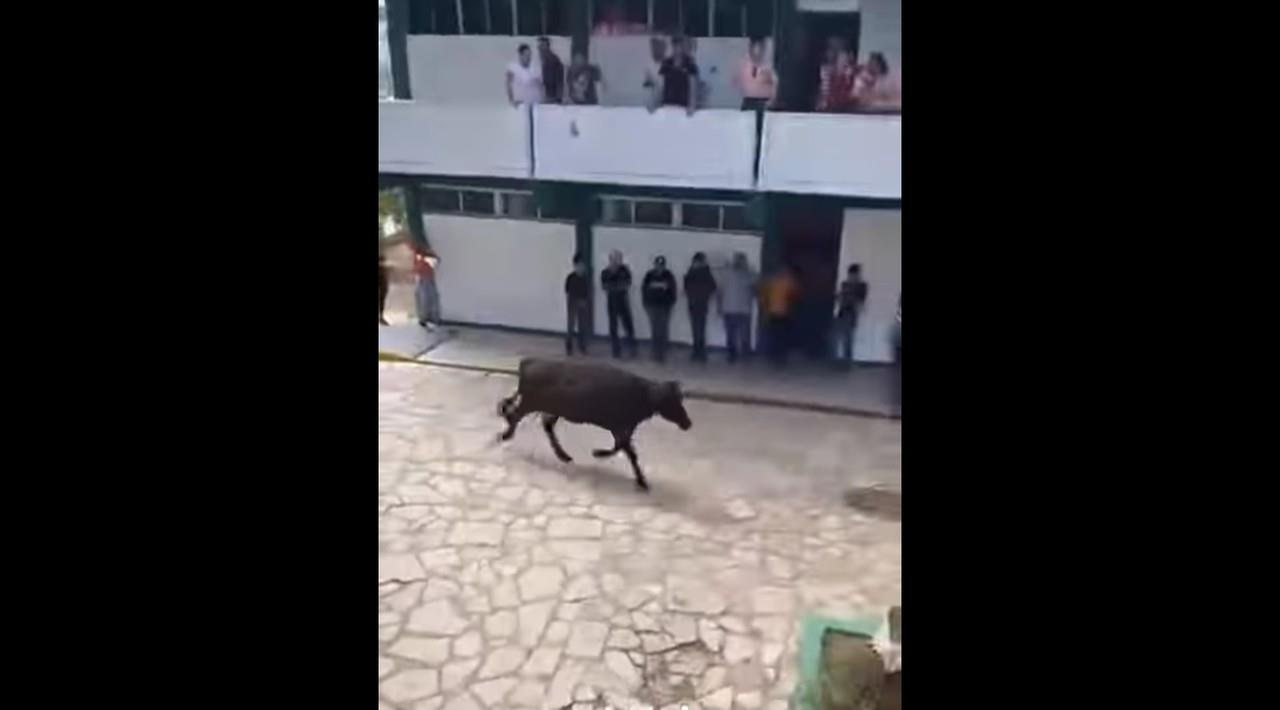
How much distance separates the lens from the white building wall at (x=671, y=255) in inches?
58.8

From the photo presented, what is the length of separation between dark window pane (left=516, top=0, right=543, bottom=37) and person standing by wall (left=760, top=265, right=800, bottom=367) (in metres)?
0.49

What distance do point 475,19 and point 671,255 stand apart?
0.44 meters

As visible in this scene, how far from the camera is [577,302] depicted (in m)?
1.55

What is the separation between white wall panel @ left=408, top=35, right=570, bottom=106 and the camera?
1499 mm

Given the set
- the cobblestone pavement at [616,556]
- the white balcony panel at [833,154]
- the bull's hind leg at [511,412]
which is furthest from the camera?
the bull's hind leg at [511,412]

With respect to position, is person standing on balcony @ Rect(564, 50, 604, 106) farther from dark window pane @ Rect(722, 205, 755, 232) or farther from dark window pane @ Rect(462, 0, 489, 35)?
dark window pane @ Rect(722, 205, 755, 232)

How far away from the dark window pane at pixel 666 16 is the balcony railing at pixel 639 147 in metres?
0.11

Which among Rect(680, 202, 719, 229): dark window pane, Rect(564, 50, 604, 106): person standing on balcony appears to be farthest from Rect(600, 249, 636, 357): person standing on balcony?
Rect(564, 50, 604, 106): person standing on balcony

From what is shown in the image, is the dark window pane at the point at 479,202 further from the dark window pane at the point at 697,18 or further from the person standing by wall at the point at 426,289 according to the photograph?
the dark window pane at the point at 697,18

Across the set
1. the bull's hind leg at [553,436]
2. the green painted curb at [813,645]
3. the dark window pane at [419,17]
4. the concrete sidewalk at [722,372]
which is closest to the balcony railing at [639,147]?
the dark window pane at [419,17]

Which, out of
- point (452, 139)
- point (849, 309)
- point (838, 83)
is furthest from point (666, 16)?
point (849, 309)
